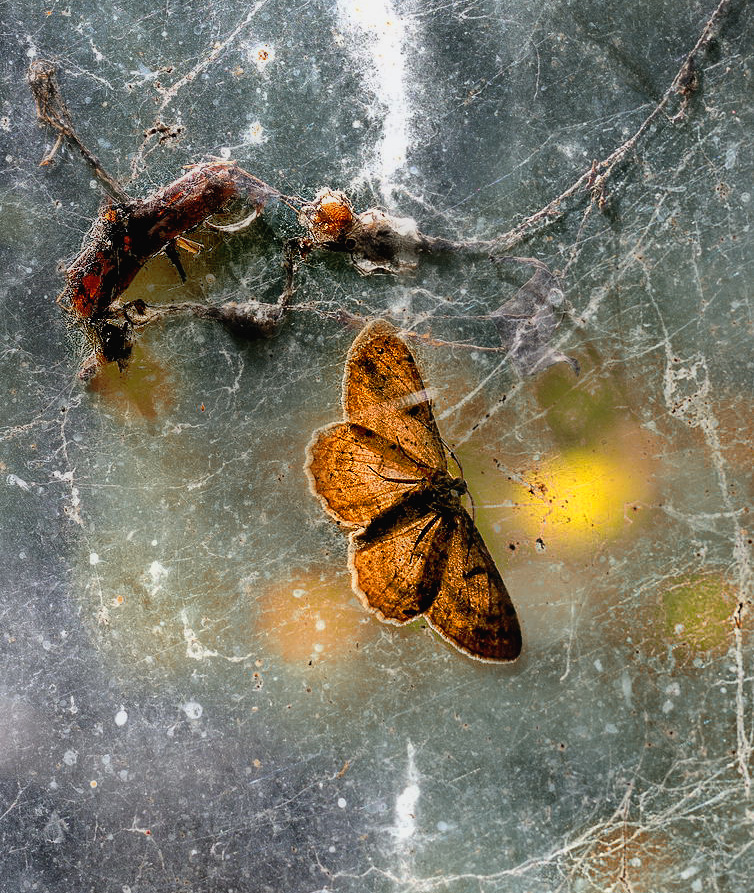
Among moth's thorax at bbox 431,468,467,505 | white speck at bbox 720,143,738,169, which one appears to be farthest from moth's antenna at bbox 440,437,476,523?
white speck at bbox 720,143,738,169

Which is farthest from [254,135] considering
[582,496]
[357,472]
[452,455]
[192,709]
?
[192,709]

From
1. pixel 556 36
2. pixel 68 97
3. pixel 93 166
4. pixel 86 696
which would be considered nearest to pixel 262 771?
pixel 86 696

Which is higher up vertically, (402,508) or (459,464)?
(459,464)

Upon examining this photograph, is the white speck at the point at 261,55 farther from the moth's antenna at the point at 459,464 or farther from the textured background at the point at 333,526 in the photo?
the moth's antenna at the point at 459,464

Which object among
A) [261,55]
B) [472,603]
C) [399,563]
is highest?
[261,55]

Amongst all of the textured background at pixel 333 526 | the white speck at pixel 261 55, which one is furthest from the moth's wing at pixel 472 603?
the white speck at pixel 261 55

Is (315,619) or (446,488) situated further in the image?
(315,619)

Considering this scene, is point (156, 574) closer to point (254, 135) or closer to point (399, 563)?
point (399, 563)
